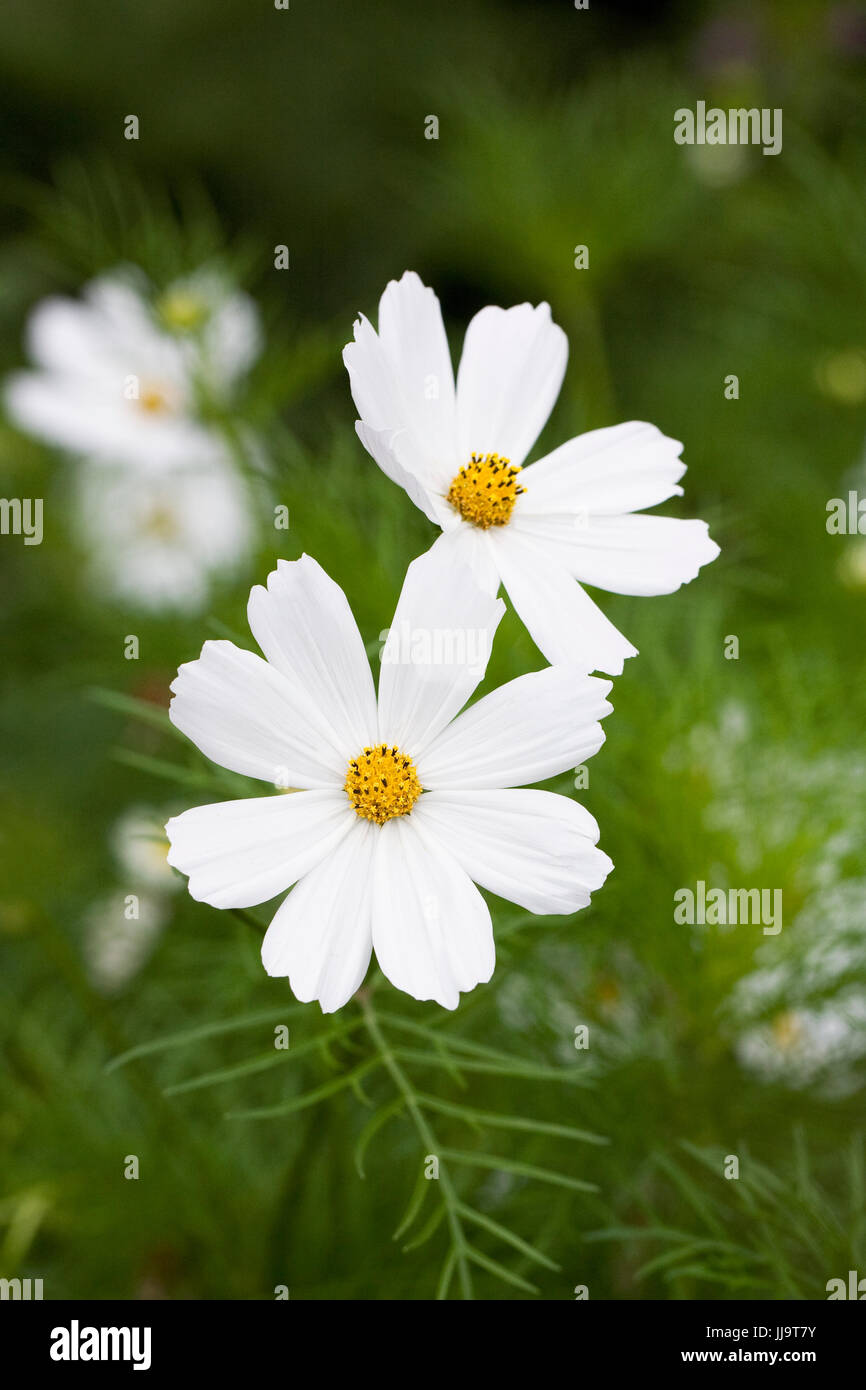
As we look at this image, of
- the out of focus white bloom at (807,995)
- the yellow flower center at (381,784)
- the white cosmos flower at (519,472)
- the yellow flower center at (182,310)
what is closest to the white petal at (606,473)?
the white cosmos flower at (519,472)

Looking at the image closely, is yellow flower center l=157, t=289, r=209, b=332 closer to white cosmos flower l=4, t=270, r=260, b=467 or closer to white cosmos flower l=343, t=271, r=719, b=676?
white cosmos flower l=4, t=270, r=260, b=467

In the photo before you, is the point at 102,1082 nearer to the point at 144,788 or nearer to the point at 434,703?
the point at 144,788

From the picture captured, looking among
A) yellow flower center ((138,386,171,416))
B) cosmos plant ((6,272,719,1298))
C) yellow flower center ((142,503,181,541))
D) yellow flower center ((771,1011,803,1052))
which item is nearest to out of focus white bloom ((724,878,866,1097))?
yellow flower center ((771,1011,803,1052))

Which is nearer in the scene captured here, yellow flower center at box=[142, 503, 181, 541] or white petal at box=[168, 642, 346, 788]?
white petal at box=[168, 642, 346, 788]

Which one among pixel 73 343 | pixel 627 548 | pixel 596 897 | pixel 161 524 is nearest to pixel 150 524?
pixel 161 524
